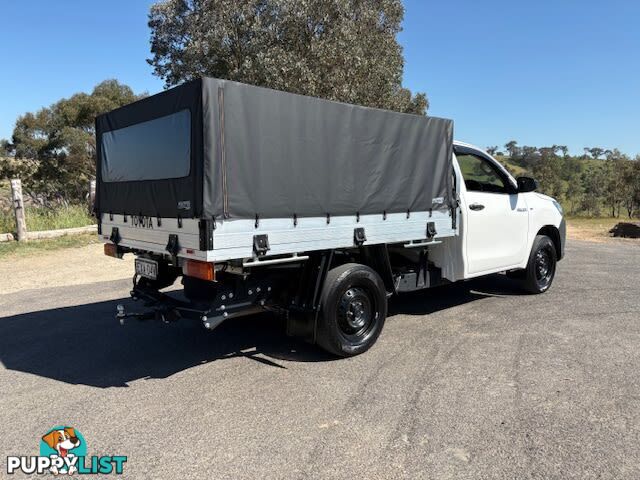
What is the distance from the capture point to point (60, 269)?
33.6 feet

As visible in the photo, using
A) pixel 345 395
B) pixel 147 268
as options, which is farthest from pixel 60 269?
pixel 345 395

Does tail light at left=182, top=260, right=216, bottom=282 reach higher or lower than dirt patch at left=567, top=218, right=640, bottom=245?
higher

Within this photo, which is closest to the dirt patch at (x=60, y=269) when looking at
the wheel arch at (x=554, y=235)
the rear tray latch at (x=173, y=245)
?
the rear tray latch at (x=173, y=245)

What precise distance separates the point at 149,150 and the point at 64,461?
9.22 ft

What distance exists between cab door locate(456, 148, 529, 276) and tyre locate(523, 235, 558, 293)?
0.26m

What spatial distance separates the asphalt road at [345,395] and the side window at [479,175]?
163cm

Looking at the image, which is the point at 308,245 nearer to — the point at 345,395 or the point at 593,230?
the point at 345,395

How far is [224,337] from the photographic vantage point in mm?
5742

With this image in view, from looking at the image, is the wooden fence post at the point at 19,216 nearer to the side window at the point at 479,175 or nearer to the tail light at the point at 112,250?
the tail light at the point at 112,250

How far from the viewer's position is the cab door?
635 cm

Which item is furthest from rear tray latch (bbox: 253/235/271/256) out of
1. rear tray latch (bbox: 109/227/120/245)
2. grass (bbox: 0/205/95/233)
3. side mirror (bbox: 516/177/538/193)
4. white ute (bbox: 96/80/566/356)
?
→ grass (bbox: 0/205/95/233)

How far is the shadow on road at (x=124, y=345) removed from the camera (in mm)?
4812

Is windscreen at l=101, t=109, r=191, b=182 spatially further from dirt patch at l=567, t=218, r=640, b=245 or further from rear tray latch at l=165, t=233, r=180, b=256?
dirt patch at l=567, t=218, r=640, b=245

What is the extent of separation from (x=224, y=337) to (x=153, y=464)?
260cm
